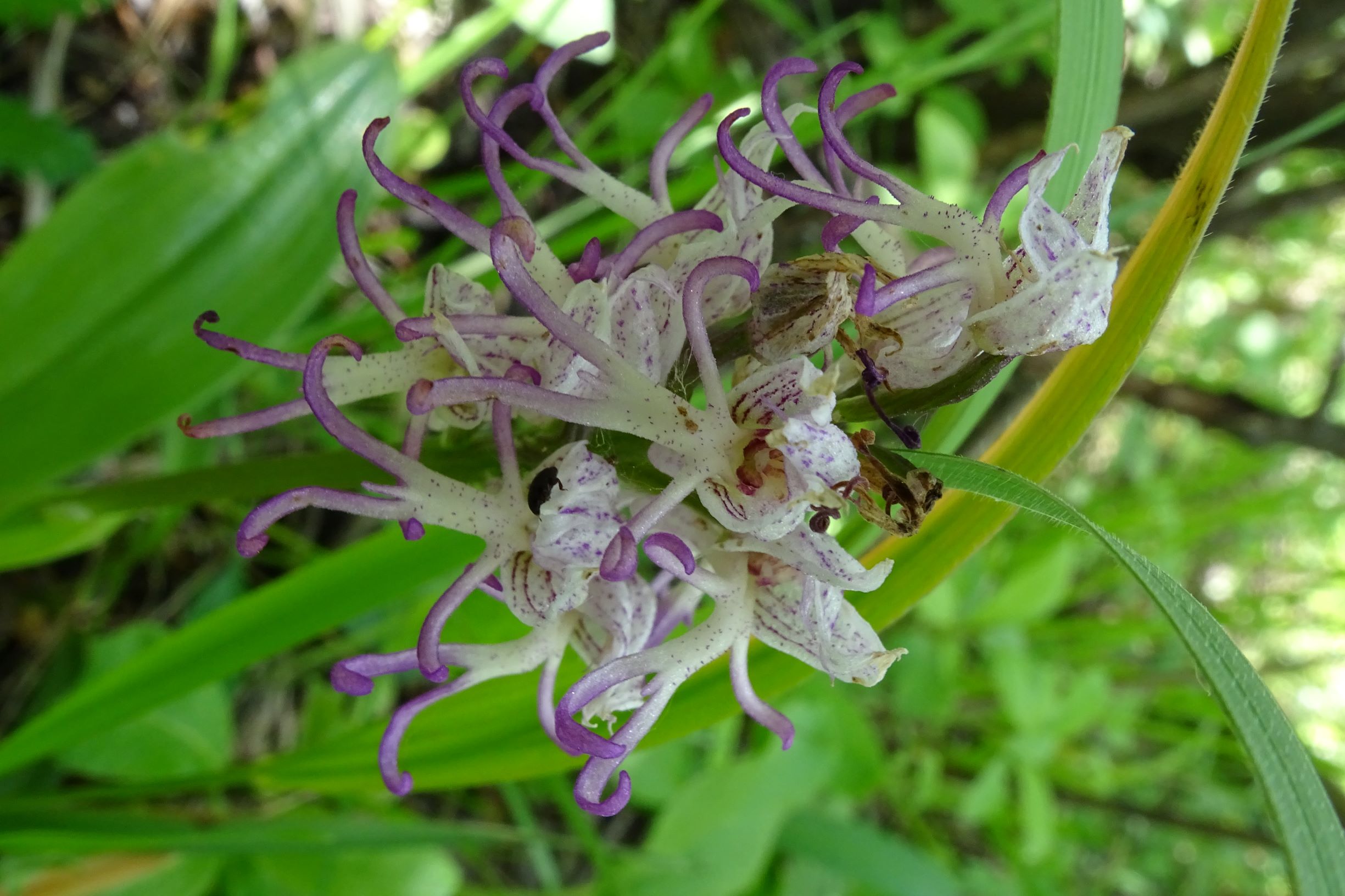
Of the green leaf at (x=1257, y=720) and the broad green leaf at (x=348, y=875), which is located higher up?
the green leaf at (x=1257, y=720)

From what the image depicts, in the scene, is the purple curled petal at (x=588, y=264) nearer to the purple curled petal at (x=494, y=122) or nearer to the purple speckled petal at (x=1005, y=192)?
the purple curled petal at (x=494, y=122)

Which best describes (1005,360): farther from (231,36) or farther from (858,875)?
(231,36)

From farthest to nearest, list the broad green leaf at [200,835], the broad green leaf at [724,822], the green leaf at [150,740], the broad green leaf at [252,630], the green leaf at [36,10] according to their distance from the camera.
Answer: the broad green leaf at [724,822] < the green leaf at [150,740] < the green leaf at [36,10] < the broad green leaf at [200,835] < the broad green leaf at [252,630]

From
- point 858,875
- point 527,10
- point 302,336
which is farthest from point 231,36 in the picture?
point 858,875

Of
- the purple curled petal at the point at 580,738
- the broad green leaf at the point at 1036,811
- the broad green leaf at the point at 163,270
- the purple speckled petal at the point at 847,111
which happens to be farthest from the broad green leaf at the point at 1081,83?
the broad green leaf at the point at 1036,811

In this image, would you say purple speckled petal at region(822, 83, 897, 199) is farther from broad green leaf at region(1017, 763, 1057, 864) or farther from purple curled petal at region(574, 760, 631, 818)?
broad green leaf at region(1017, 763, 1057, 864)

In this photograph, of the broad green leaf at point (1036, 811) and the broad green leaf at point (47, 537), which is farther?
the broad green leaf at point (1036, 811)
